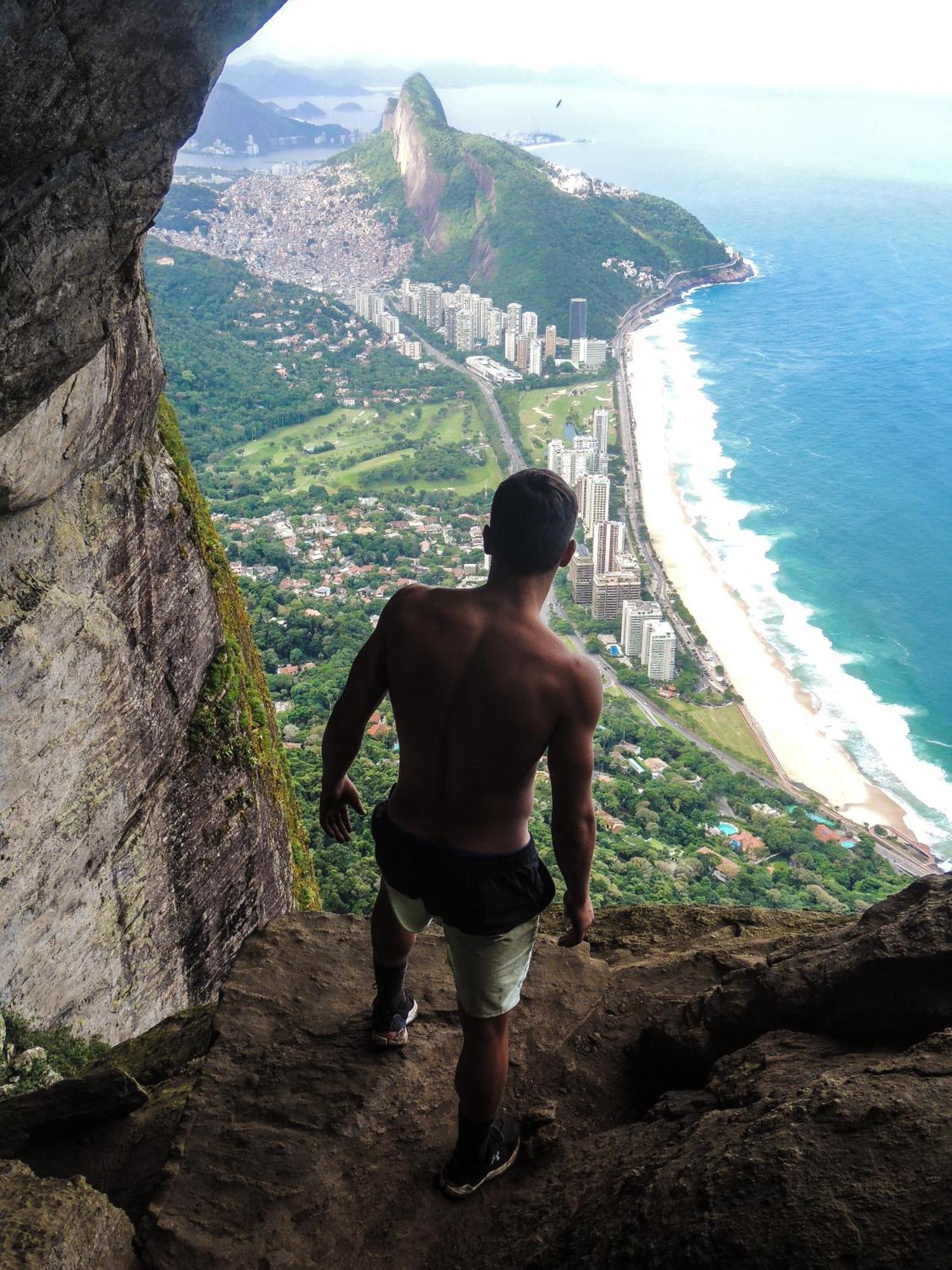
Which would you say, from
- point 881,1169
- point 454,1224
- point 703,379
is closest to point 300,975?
point 454,1224

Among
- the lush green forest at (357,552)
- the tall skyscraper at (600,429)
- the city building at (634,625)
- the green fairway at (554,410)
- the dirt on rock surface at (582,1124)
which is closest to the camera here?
the dirt on rock surface at (582,1124)

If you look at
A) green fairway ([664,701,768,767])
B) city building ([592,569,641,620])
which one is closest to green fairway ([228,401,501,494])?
city building ([592,569,641,620])

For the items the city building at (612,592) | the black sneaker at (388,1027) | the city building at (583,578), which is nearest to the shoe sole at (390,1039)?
the black sneaker at (388,1027)

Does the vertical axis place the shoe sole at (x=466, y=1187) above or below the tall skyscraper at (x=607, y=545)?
above

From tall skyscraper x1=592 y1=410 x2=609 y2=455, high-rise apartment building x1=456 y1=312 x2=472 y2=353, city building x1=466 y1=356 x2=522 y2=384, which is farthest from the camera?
high-rise apartment building x1=456 y1=312 x2=472 y2=353

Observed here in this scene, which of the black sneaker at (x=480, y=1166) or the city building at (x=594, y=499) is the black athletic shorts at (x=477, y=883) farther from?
the city building at (x=594, y=499)

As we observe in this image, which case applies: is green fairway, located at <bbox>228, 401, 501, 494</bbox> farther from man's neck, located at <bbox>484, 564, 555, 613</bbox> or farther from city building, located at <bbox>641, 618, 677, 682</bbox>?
man's neck, located at <bbox>484, 564, 555, 613</bbox>
